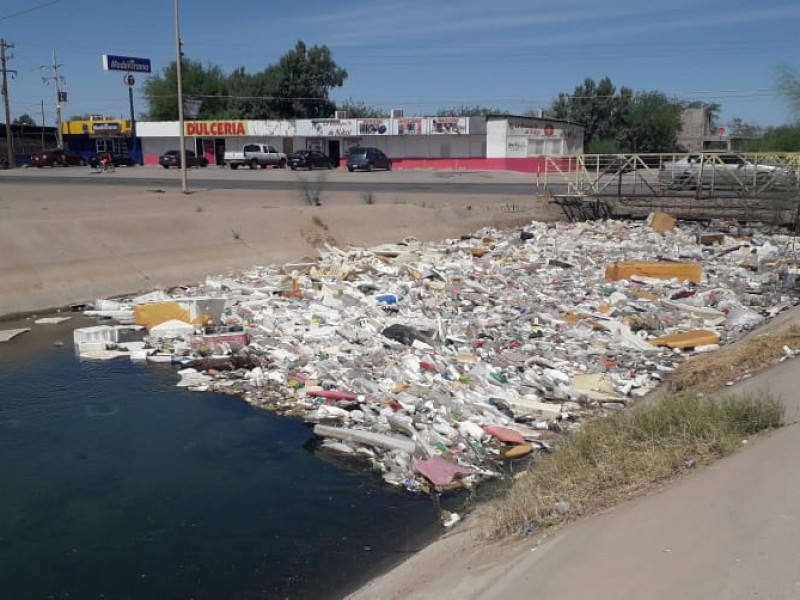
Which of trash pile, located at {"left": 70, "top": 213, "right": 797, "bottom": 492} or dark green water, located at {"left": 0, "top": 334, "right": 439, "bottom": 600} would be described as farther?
trash pile, located at {"left": 70, "top": 213, "right": 797, "bottom": 492}

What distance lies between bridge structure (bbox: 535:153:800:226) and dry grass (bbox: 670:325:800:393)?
38.7 feet

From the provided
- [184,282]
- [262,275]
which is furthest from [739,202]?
[184,282]

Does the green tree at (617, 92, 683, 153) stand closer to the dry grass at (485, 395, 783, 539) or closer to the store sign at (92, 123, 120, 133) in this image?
the store sign at (92, 123, 120, 133)

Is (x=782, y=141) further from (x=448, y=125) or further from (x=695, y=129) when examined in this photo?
(x=695, y=129)

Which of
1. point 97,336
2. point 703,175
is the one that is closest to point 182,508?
point 97,336

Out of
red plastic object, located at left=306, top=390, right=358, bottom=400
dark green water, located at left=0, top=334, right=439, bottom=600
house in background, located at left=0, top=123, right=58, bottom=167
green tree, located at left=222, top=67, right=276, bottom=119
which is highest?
green tree, located at left=222, top=67, right=276, bottom=119

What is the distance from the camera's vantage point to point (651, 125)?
2616 inches

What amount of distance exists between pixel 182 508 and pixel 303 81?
231 feet

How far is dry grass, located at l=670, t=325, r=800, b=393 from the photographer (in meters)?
8.22

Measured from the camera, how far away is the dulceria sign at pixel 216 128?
58.4 m

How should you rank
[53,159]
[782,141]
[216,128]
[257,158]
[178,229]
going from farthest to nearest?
[216,128] < [53,159] < [257,158] < [782,141] < [178,229]

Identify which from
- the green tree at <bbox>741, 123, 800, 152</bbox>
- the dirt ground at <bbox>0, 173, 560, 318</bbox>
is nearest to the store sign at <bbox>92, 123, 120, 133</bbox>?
the dirt ground at <bbox>0, 173, 560, 318</bbox>

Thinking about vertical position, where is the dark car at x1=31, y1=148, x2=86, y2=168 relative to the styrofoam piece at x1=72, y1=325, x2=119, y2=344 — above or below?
above

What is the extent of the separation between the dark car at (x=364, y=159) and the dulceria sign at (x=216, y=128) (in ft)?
43.7
